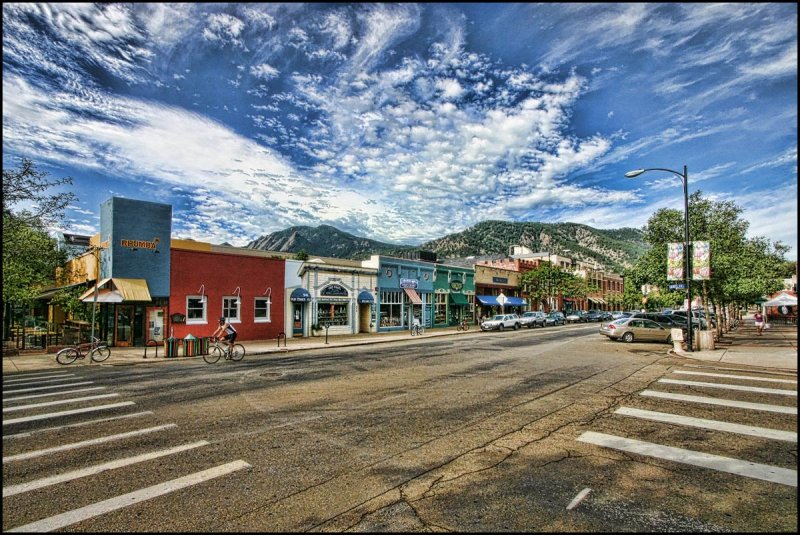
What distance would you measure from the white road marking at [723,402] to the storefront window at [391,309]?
25810 millimetres

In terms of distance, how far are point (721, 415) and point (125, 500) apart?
993cm

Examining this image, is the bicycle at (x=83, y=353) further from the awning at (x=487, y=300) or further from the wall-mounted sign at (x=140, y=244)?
the awning at (x=487, y=300)

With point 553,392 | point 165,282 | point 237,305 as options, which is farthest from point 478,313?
point 553,392

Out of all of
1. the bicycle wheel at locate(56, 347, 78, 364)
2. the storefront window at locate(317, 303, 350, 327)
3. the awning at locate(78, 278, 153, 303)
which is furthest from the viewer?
the storefront window at locate(317, 303, 350, 327)

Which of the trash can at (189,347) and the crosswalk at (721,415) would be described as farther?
the trash can at (189,347)

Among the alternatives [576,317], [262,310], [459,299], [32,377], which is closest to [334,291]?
[262,310]

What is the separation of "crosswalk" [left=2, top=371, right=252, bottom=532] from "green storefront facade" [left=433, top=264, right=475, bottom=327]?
3213 cm

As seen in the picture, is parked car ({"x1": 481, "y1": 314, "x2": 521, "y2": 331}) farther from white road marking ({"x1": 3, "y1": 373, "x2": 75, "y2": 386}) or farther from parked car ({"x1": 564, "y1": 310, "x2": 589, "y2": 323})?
white road marking ({"x1": 3, "y1": 373, "x2": 75, "y2": 386})

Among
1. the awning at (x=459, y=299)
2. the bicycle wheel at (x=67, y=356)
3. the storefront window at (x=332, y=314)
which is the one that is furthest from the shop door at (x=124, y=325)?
the awning at (x=459, y=299)

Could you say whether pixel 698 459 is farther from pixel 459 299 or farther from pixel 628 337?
pixel 459 299

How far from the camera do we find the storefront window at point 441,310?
135ft

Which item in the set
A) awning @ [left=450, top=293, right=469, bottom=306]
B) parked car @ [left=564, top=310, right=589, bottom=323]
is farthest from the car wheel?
parked car @ [left=564, top=310, right=589, bottom=323]

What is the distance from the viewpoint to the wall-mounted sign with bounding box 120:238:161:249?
73.2 feet

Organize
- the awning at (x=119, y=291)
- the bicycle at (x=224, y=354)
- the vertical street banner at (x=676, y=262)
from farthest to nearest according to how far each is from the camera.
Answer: the awning at (x=119, y=291)
the vertical street banner at (x=676, y=262)
the bicycle at (x=224, y=354)
